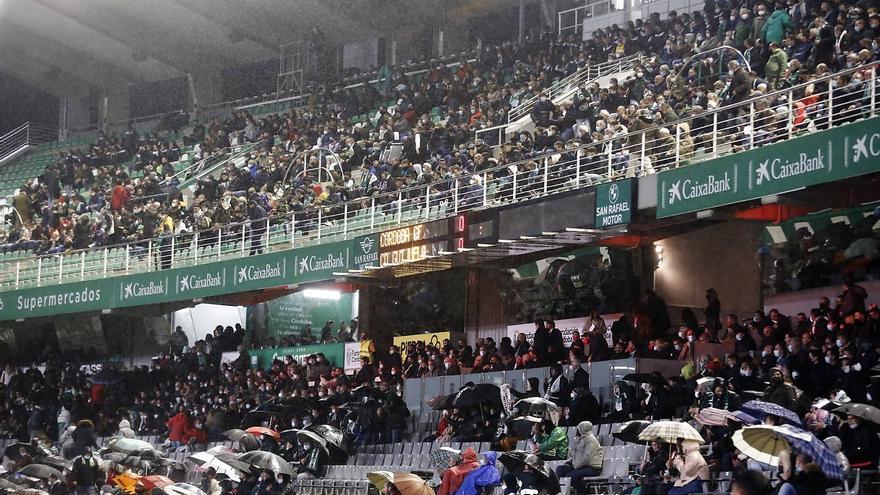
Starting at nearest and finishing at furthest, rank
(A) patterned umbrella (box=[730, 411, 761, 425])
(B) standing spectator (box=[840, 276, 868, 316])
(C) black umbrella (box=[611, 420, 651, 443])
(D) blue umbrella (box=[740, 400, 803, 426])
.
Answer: (D) blue umbrella (box=[740, 400, 803, 426]), (A) patterned umbrella (box=[730, 411, 761, 425]), (C) black umbrella (box=[611, 420, 651, 443]), (B) standing spectator (box=[840, 276, 868, 316])

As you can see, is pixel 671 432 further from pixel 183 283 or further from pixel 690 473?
pixel 183 283

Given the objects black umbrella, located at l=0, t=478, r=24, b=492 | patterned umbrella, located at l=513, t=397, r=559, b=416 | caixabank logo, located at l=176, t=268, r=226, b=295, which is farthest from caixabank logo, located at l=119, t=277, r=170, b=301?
patterned umbrella, located at l=513, t=397, r=559, b=416

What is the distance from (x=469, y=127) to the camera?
27.3 metres

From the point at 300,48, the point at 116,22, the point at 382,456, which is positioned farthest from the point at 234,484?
the point at 116,22

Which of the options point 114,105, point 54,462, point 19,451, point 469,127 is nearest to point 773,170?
point 54,462

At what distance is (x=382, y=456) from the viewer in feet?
64.3

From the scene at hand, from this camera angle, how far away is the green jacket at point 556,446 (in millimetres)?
15336

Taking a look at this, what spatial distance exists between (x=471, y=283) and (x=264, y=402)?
450cm

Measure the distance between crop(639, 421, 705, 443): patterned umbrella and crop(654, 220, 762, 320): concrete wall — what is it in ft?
27.4

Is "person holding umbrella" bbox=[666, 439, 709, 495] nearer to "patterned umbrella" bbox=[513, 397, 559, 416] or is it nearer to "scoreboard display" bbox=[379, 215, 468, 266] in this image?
"patterned umbrella" bbox=[513, 397, 559, 416]

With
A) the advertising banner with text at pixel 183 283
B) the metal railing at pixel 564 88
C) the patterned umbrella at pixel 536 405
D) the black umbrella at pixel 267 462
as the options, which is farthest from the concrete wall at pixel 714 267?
the black umbrella at pixel 267 462

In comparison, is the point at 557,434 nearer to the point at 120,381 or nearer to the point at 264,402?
the point at 264,402

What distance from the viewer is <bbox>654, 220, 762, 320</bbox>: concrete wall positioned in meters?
20.0

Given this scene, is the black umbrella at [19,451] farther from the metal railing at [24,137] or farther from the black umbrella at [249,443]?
the metal railing at [24,137]
